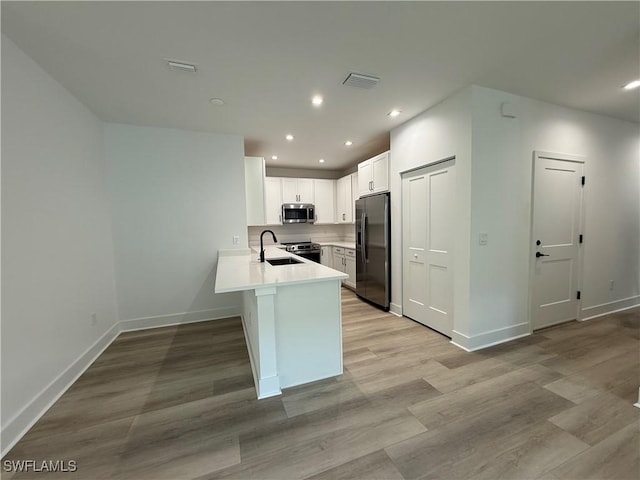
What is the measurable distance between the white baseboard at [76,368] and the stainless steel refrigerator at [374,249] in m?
2.12

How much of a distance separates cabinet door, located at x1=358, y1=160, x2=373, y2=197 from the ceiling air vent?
179 centimetres

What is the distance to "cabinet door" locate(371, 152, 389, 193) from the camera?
12.2ft

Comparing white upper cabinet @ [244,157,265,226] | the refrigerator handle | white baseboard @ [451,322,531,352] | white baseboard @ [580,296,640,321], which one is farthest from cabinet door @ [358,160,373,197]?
white baseboard @ [580,296,640,321]

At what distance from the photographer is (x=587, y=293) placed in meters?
3.33

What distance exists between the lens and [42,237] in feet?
6.45

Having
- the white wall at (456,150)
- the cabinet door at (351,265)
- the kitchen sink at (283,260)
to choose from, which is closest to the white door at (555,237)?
the white wall at (456,150)

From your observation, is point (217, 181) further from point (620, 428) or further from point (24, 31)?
point (620, 428)

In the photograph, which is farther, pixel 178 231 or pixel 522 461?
pixel 178 231

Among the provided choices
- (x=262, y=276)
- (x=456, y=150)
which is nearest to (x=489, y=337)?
(x=456, y=150)

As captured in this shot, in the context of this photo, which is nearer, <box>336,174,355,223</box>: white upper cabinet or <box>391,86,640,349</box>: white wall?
<box>391,86,640,349</box>: white wall

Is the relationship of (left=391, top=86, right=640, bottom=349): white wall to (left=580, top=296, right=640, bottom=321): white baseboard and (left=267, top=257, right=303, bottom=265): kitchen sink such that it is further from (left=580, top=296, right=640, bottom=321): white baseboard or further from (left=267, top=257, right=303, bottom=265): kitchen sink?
(left=267, top=257, right=303, bottom=265): kitchen sink

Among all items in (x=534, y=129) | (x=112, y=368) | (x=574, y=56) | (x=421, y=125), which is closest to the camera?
(x=574, y=56)

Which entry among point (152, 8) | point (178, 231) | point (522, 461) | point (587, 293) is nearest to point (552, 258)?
point (587, 293)

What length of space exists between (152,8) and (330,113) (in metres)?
1.85
